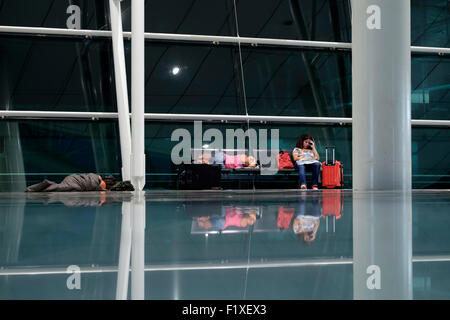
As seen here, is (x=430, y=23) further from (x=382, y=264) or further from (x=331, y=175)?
(x=382, y=264)

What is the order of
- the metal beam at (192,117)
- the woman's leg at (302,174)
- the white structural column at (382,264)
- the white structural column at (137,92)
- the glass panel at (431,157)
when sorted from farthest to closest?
the glass panel at (431,157) < the metal beam at (192,117) < the woman's leg at (302,174) < the white structural column at (137,92) < the white structural column at (382,264)

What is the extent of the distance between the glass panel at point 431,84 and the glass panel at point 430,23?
0.53 meters

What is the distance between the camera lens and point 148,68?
13.8m

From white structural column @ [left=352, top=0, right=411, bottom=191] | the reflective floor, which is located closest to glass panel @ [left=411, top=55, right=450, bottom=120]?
white structural column @ [left=352, top=0, right=411, bottom=191]

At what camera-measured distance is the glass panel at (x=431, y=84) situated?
15242mm

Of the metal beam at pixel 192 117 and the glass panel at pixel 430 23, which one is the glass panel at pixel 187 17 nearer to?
the metal beam at pixel 192 117

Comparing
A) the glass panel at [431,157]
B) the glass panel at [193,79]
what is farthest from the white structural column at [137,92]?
the glass panel at [431,157]

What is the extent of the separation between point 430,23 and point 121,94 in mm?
10852

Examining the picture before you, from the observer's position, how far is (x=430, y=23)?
15484 millimetres

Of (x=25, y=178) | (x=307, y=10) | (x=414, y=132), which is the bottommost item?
(x=25, y=178)

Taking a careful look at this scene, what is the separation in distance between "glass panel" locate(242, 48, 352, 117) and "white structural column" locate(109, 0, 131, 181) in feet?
14.3
